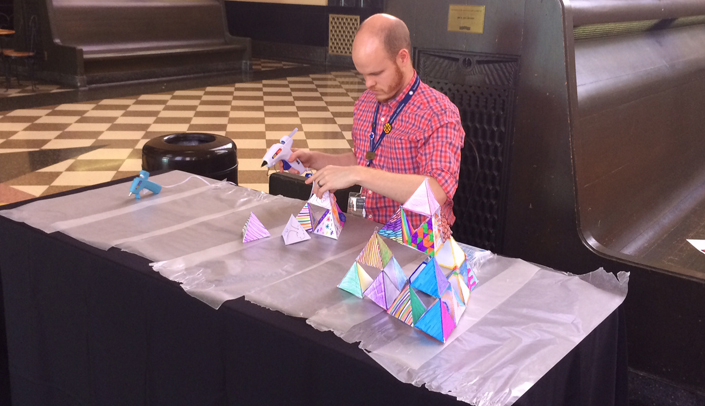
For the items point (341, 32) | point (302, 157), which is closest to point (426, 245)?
point (302, 157)

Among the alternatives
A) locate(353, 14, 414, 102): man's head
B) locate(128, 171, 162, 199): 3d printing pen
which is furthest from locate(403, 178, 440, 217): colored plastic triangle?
locate(128, 171, 162, 199): 3d printing pen

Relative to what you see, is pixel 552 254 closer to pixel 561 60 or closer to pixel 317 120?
pixel 561 60

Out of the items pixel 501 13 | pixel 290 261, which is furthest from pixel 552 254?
pixel 290 261

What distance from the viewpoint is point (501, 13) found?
7.20ft

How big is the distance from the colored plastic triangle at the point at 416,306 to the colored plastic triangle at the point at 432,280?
5 centimetres

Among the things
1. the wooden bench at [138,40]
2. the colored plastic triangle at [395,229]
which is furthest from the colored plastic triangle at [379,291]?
the wooden bench at [138,40]

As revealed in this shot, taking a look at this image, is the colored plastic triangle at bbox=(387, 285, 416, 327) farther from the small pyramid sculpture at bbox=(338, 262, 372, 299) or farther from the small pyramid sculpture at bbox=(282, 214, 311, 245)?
the small pyramid sculpture at bbox=(282, 214, 311, 245)

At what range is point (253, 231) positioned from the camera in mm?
1672

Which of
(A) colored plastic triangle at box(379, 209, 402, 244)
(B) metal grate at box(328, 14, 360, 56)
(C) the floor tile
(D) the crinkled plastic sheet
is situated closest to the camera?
(D) the crinkled plastic sheet

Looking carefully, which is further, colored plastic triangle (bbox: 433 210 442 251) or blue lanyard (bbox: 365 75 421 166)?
Result: blue lanyard (bbox: 365 75 421 166)

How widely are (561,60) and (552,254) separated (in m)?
0.63

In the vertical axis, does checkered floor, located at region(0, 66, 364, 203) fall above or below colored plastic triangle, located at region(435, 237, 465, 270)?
below

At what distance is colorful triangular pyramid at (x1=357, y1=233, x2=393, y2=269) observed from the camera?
1.39 metres

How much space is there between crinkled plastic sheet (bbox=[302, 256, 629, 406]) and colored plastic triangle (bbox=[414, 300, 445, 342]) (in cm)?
2
